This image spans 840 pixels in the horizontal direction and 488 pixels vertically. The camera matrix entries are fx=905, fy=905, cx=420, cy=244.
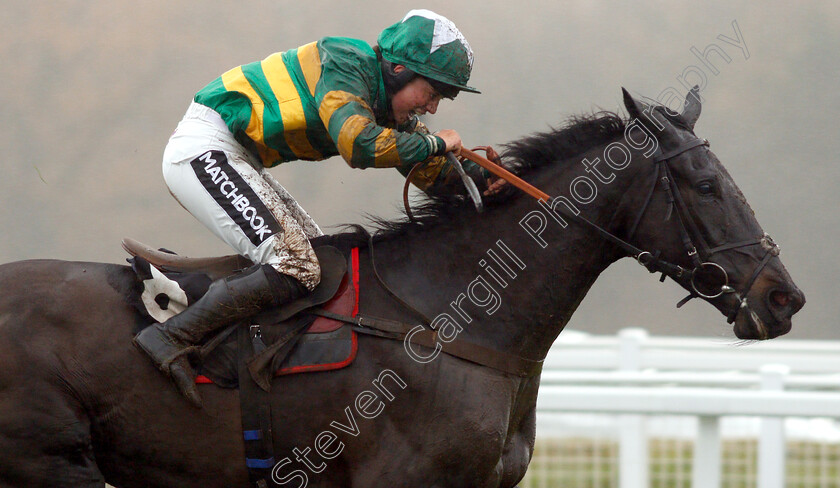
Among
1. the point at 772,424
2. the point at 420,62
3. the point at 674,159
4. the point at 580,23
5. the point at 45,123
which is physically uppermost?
the point at 580,23

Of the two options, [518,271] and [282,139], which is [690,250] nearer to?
[518,271]

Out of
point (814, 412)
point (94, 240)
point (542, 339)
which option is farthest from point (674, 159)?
point (94, 240)

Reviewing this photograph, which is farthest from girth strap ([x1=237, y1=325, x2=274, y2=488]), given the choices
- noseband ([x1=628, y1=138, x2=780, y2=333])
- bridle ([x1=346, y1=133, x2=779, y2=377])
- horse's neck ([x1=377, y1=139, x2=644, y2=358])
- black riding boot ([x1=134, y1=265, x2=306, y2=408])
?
noseband ([x1=628, y1=138, x2=780, y2=333])

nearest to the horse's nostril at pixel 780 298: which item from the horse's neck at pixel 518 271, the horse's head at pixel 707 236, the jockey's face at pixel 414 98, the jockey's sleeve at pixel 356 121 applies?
the horse's head at pixel 707 236

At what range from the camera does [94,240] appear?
12.1m

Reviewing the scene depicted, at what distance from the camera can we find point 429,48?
320cm

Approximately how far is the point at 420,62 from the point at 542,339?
1070mm

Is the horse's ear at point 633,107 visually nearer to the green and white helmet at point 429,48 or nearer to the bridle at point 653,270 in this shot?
the bridle at point 653,270

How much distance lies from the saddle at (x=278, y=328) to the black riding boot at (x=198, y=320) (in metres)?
0.06

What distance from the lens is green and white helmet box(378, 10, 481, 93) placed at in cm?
320

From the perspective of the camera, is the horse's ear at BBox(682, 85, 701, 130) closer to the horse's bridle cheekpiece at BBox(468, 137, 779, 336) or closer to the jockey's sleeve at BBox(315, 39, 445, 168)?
the horse's bridle cheekpiece at BBox(468, 137, 779, 336)

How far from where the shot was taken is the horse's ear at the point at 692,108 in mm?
3227

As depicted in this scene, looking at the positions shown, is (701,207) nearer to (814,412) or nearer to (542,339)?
(542,339)

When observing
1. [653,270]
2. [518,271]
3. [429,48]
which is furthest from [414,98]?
[653,270]
